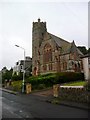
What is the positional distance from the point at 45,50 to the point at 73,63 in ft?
41.0

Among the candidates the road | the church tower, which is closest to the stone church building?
the church tower

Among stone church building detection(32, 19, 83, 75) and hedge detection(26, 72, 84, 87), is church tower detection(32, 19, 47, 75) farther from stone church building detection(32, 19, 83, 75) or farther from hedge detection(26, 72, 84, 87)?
hedge detection(26, 72, 84, 87)

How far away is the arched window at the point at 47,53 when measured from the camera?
71.4m

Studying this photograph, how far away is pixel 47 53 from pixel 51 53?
2.01 metres

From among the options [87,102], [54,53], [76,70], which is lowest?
[87,102]

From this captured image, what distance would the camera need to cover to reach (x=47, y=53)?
2857 inches

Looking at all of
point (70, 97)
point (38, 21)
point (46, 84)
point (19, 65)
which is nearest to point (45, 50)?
point (38, 21)

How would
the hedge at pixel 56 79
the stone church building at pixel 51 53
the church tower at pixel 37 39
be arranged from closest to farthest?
the hedge at pixel 56 79 → the stone church building at pixel 51 53 → the church tower at pixel 37 39

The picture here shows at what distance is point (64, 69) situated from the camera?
65.5 metres

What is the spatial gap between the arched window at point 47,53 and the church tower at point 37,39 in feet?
10.7

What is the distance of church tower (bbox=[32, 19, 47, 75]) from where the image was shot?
76.1 meters

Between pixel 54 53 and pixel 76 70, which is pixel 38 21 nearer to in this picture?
pixel 54 53

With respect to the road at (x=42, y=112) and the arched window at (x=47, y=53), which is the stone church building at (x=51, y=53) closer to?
the arched window at (x=47, y=53)

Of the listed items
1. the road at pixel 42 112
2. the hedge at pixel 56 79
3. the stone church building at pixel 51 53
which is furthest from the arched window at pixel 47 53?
the road at pixel 42 112
